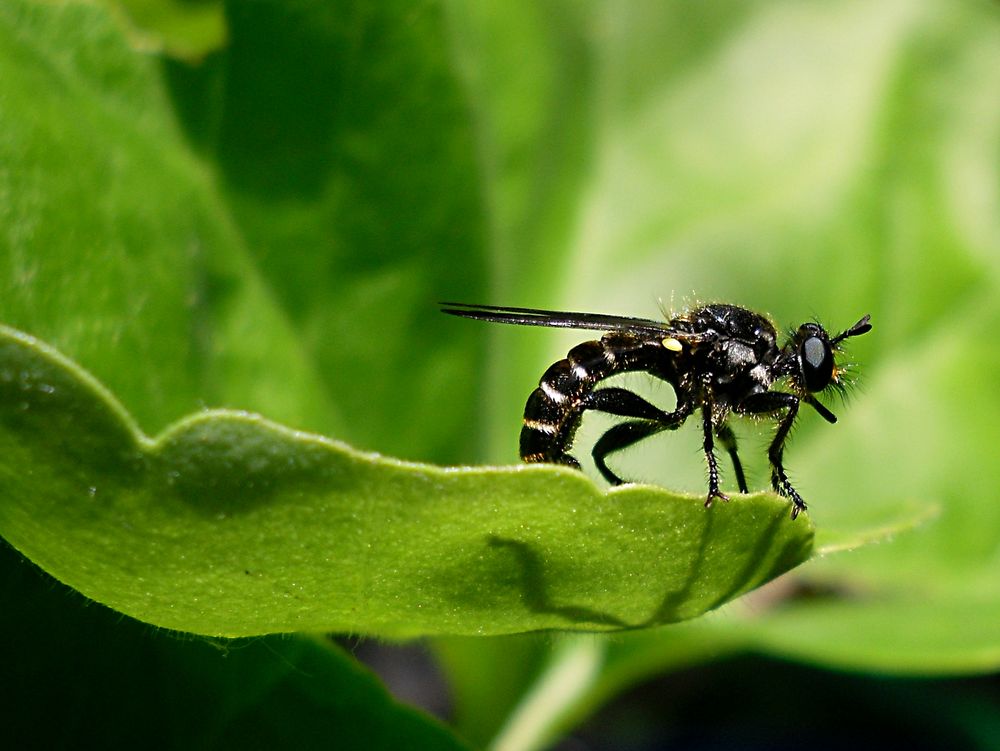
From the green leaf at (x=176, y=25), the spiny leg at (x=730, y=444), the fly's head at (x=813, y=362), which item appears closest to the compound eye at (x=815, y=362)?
the fly's head at (x=813, y=362)

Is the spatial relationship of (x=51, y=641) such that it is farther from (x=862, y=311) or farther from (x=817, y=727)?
(x=817, y=727)

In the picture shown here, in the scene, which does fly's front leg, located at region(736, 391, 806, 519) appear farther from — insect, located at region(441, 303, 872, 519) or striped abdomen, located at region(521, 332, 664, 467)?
striped abdomen, located at region(521, 332, 664, 467)

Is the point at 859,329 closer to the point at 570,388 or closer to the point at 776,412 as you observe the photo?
the point at 776,412

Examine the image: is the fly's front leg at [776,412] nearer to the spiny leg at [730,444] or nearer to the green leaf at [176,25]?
the spiny leg at [730,444]

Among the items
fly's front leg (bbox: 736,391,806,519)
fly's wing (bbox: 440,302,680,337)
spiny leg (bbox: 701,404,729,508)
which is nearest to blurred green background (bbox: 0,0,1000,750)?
fly's front leg (bbox: 736,391,806,519)

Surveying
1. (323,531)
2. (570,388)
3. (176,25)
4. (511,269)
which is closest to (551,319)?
(570,388)

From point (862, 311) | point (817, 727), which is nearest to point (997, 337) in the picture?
point (862, 311)
